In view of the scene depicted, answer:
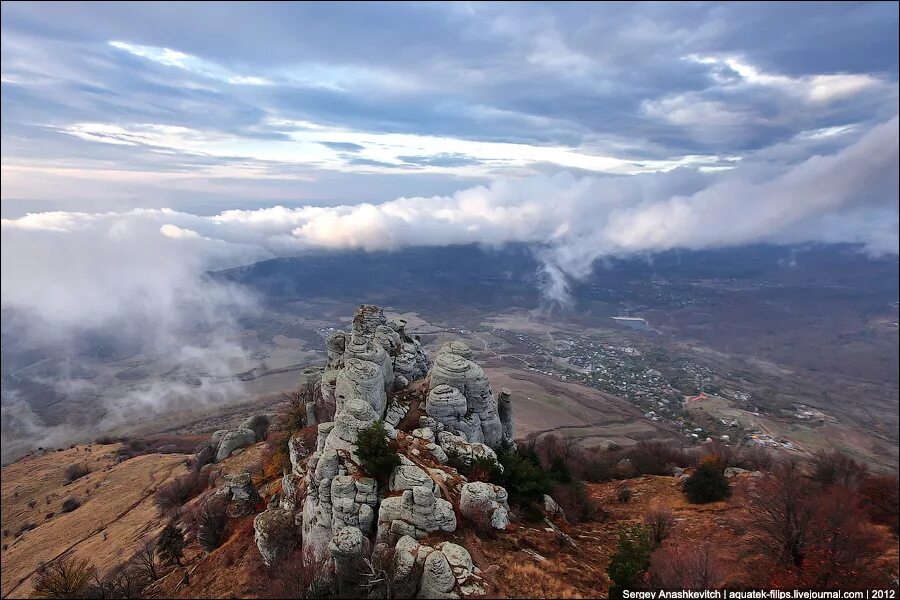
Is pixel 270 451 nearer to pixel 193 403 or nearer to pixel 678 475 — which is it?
pixel 678 475

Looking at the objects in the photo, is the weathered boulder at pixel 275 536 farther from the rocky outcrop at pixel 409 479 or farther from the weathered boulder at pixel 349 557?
the rocky outcrop at pixel 409 479

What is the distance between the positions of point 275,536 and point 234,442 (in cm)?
3803

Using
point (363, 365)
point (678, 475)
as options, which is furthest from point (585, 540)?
point (678, 475)

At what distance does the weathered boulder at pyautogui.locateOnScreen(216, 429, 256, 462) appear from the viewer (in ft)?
184

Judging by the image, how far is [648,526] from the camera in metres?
27.8

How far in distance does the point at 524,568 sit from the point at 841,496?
22.5m

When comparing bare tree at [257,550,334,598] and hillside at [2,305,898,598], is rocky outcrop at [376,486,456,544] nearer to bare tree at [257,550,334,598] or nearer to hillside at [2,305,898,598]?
hillside at [2,305,898,598]

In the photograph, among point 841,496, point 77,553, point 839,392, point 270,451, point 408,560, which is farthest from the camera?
point 839,392

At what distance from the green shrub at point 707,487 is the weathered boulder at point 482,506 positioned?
75.6ft

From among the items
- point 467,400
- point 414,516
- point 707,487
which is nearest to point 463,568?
point 414,516

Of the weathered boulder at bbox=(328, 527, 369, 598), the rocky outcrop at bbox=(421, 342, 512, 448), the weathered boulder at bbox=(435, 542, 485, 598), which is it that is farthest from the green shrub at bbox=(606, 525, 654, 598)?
the rocky outcrop at bbox=(421, 342, 512, 448)

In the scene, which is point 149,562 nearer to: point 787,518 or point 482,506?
point 482,506

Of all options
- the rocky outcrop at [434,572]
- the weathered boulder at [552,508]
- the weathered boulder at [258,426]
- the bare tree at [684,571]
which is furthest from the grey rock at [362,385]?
the weathered boulder at [258,426]

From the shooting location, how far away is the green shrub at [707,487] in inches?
1389
